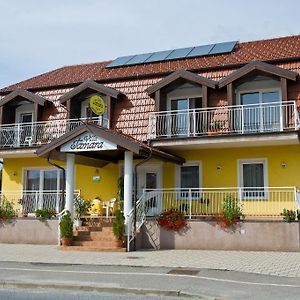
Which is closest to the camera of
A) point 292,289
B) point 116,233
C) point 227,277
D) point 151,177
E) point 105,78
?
point 292,289

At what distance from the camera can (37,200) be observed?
19703 millimetres

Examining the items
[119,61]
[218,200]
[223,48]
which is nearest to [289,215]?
[218,200]

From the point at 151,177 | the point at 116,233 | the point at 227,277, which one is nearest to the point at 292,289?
the point at 227,277

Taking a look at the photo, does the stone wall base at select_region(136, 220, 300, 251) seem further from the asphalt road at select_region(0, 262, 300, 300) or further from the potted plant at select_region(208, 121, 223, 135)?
the asphalt road at select_region(0, 262, 300, 300)

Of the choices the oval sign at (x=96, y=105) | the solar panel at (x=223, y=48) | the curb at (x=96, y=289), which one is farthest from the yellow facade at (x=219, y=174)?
the curb at (x=96, y=289)

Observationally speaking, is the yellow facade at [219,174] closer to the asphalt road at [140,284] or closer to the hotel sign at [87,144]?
the hotel sign at [87,144]

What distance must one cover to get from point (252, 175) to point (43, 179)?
9.58 m

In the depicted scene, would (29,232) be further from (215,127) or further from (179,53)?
(179,53)

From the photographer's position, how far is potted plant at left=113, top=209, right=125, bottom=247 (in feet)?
51.4

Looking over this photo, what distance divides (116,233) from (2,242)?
573 centimetres

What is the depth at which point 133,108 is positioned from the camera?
2020cm

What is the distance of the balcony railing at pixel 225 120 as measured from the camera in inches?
679

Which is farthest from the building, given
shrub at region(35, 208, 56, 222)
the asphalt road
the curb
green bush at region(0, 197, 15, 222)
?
the curb

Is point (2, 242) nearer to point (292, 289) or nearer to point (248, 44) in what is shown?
point (292, 289)
